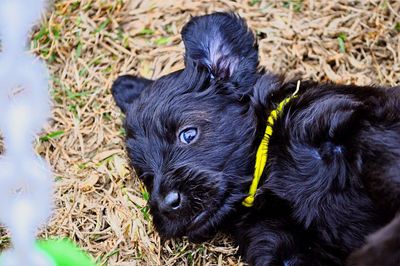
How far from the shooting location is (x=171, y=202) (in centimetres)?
358

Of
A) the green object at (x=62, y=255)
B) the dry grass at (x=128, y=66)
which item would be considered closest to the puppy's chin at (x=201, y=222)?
the dry grass at (x=128, y=66)

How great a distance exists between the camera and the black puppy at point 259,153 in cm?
333

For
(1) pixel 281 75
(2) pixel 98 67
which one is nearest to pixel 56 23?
(2) pixel 98 67

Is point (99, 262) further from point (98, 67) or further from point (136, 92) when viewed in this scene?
point (98, 67)

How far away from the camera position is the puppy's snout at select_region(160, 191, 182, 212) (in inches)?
141

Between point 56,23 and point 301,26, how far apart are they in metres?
1.83

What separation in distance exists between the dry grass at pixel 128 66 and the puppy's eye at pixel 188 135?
0.70 m

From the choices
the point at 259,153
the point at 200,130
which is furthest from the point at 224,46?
the point at 259,153

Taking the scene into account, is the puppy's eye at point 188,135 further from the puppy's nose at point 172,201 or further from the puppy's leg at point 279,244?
the puppy's leg at point 279,244

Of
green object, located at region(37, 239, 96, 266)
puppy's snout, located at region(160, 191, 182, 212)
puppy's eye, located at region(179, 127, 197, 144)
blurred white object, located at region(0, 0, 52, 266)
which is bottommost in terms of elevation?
puppy's snout, located at region(160, 191, 182, 212)

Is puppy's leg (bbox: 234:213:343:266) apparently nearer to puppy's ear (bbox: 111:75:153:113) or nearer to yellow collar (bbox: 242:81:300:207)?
yellow collar (bbox: 242:81:300:207)

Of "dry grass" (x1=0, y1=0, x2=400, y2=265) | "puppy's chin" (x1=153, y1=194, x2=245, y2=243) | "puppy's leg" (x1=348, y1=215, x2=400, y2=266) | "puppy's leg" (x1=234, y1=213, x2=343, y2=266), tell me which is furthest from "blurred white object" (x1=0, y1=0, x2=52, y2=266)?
A: "dry grass" (x1=0, y1=0, x2=400, y2=265)

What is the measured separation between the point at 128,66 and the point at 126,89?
2.13 ft

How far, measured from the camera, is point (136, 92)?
431 centimetres
